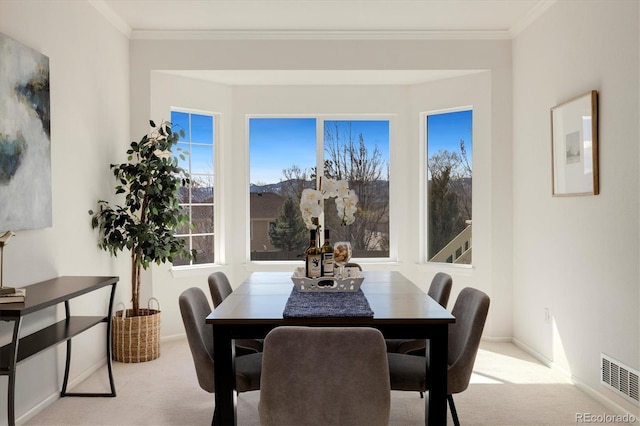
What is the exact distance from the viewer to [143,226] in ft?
14.3

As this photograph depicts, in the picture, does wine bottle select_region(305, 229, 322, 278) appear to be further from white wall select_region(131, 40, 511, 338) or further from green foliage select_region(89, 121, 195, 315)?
white wall select_region(131, 40, 511, 338)

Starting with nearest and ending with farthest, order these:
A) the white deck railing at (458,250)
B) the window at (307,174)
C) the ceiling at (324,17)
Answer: the ceiling at (324,17) → the white deck railing at (458,250) → the window at (307,174)

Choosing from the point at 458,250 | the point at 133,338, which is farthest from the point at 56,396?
the point at 458,250

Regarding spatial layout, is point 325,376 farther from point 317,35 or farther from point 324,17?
point 317,35

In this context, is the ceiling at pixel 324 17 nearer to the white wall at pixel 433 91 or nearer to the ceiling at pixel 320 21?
the ceiling at pixel 320 21

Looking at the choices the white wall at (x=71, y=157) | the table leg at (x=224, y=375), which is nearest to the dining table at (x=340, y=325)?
the table leg at (x=224, y=375)

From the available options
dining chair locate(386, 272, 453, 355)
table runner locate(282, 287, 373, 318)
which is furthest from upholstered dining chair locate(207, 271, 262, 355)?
dining chair locate(386, 272, 453, 355)

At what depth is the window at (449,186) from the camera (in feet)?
18.1

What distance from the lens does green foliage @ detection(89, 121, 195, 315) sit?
430 centimetres

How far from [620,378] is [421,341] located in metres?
1.23

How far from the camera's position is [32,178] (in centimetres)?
328

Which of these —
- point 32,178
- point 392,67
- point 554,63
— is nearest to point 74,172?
point 32,178

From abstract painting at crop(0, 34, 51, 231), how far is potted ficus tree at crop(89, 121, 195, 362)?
86 centimetres

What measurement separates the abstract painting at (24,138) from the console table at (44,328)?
0.40m
